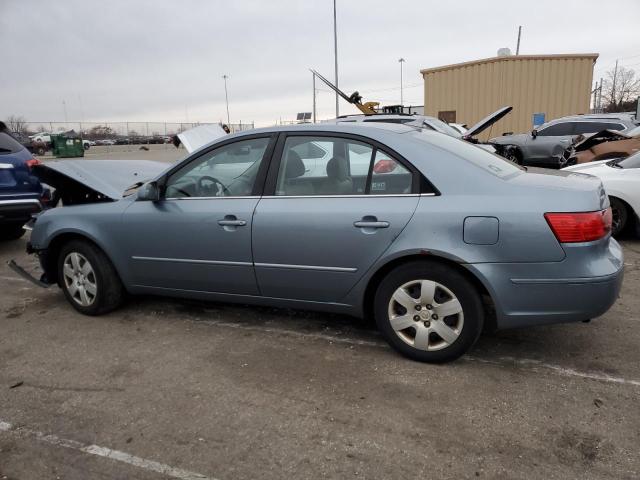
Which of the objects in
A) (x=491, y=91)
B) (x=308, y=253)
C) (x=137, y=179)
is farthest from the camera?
(x=491, y=91)

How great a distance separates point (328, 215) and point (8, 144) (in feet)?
16.8

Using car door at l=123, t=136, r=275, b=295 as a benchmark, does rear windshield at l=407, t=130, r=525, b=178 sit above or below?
above

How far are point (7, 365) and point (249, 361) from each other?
65.3 inches

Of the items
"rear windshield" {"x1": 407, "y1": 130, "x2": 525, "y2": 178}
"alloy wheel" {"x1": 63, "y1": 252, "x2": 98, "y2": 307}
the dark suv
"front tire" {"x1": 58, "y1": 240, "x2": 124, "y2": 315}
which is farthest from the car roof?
the dark suv

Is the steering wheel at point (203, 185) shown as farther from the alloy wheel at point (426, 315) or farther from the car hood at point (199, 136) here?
the alloy wheel at point (426, 315)

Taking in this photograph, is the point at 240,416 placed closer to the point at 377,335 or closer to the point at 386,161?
the point at 377,335

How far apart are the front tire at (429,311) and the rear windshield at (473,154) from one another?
718 mm

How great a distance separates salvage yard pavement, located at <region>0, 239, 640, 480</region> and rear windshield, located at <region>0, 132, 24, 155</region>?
308 centimetres

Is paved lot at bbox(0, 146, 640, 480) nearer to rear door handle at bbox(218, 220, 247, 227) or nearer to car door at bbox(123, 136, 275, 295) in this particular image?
car door at bbox(123, 136, 275, 295)

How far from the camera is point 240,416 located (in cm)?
273

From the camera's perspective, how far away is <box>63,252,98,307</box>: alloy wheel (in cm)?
418

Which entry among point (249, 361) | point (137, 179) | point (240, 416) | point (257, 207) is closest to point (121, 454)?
point (240, 416)

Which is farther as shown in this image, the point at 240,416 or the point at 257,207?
the point at 257,207

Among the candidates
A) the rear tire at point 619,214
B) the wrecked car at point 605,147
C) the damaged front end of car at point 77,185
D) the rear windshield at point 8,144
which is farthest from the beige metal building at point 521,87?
the damaged front end of car at point 77,185
